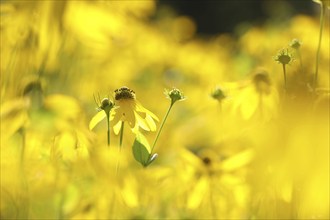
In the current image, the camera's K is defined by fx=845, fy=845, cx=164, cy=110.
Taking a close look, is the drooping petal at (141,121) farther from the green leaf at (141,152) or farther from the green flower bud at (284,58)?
the green flower bud at (284,58)

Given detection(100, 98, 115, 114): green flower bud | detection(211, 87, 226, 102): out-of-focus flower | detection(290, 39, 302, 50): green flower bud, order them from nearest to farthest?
detection(100, 98, 115, 114): green flower bud
detection(290, 39, 302, 50): green flower bud
detection(211, 87, 226, 102): out-of-focus flower

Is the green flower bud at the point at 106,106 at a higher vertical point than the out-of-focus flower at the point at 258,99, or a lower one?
lower

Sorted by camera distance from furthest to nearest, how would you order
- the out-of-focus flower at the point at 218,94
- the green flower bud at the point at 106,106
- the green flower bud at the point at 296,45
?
the out-of-focus flower at the point at 218,94 < the green flower bud at the point at 296,45 < the green flower bud at the point at 106,106

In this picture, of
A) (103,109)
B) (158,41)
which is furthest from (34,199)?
(158,41)

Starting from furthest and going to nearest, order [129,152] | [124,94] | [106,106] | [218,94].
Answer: [129,152] < [218,94] < [124,94] < [106,106]

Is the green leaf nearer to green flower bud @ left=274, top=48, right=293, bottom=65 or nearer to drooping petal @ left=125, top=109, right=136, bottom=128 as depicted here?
drooping petal @ left=125, top=109, right=136, bottom=128

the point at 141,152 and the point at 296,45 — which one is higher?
the point at 296,45

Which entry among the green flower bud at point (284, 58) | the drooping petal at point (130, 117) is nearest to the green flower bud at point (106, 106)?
the drooping petal at point (130, 117)

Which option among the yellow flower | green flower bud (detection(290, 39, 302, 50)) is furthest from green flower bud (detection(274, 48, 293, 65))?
the yellow flower

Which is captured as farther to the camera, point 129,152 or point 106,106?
point 129,152

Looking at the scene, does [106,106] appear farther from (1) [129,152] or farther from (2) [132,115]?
(1) [129,152]

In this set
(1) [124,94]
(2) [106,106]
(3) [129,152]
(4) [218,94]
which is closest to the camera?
(2) [106,106]

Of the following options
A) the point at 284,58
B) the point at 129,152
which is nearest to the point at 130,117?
the point at 284,58

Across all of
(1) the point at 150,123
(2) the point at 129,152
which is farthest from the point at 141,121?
(2) the point at 129,152
